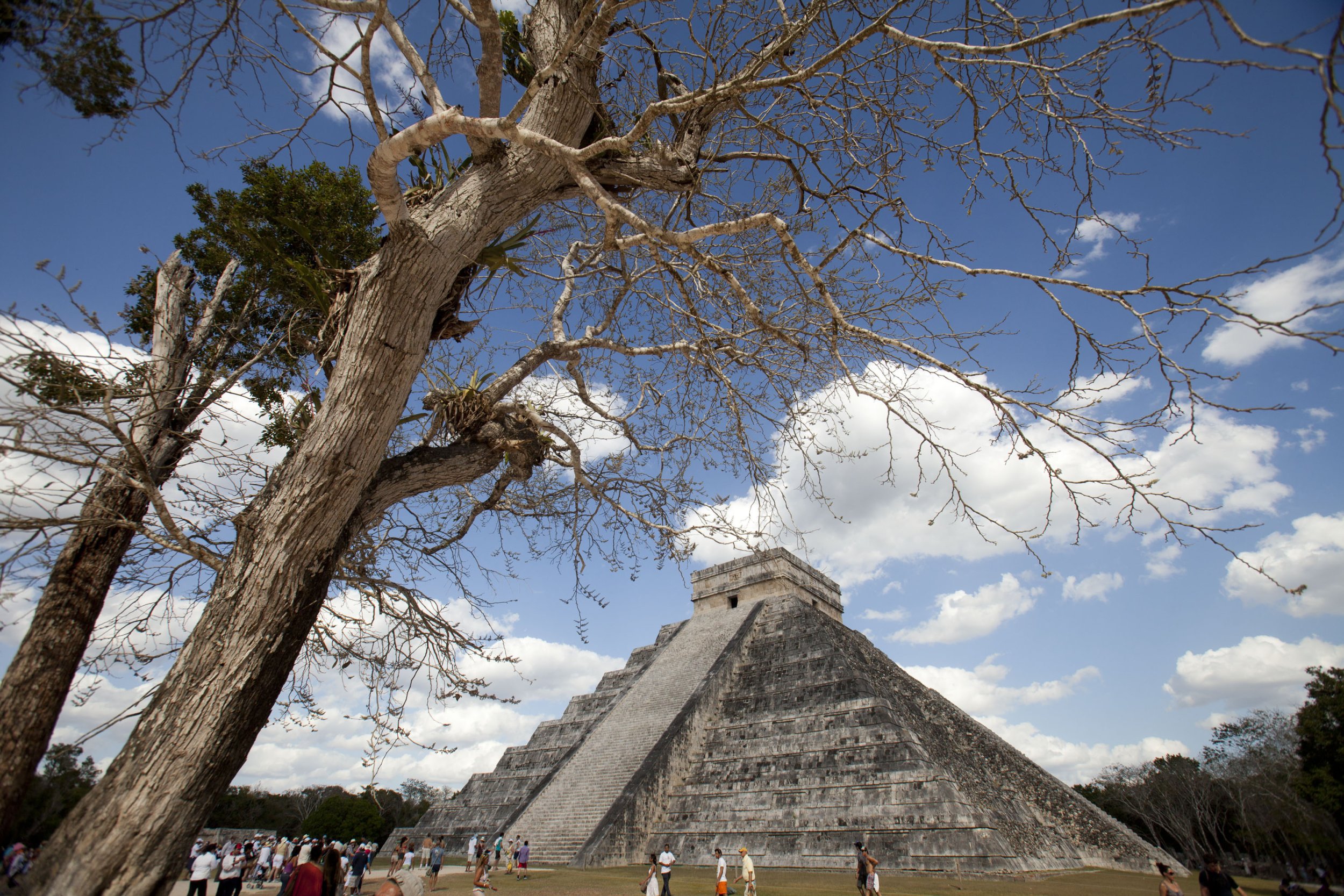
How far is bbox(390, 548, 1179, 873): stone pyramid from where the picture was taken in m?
11.7

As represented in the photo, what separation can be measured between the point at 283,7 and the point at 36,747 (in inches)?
173

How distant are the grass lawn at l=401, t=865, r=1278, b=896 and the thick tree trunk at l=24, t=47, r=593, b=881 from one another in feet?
27.0

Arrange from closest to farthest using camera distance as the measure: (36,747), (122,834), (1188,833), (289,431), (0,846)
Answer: (122,834), (0,846), (36,747), (289,431), (1188,833)

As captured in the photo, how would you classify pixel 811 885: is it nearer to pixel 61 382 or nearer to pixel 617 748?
pixel 617 748

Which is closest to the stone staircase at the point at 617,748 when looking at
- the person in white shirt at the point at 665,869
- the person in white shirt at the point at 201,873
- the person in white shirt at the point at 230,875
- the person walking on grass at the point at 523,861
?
the person walking on grass at the point at 523,861

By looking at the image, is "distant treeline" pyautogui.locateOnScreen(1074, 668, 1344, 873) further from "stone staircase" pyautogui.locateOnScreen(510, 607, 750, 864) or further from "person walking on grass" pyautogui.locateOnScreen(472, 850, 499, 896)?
"person walking on grass" pyautogui.locateOnScreen(472, 850, 499, 896)

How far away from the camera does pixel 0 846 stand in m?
3.14

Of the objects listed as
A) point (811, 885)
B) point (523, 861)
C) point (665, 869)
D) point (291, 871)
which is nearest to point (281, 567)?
point (665, 869)

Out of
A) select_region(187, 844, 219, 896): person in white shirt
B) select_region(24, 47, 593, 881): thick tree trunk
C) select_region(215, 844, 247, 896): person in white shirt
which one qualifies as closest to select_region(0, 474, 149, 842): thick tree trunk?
select_region(24, 47, 593, 881): thick tree trunk

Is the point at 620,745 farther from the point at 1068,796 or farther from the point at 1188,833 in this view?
the point at 1188,833

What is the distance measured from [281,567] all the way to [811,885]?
10.6m

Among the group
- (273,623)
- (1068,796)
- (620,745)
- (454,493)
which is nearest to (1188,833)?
(1068,796)

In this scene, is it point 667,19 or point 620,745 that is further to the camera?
point 620,745

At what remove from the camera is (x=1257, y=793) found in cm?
2394
